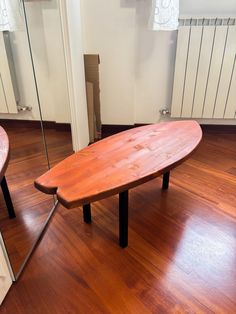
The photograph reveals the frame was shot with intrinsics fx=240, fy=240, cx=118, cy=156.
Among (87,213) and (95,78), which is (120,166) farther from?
(95,78)

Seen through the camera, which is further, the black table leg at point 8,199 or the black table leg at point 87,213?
the black table leg at point 87,213

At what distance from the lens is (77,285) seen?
3.79 ft

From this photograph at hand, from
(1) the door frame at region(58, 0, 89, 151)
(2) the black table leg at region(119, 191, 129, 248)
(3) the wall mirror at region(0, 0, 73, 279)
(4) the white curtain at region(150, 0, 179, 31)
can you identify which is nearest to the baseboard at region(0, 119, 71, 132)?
(3) the wall mirror at region(0, 0, 73, 279)

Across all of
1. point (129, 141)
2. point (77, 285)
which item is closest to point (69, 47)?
point (129, 141)

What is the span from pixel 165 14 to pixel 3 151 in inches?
69.5

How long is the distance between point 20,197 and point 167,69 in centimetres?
194

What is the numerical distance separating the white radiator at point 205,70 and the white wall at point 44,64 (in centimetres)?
117

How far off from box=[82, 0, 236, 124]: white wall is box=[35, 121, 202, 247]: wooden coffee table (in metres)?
1.05

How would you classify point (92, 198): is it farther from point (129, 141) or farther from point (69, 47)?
point (69, 47)

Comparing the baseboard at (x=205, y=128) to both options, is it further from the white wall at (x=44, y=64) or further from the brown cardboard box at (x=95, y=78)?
the white wall at (x=44, y=64)

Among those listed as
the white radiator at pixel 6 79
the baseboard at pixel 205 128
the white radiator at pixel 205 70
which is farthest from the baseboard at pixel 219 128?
the white radiator at pixel 6 79

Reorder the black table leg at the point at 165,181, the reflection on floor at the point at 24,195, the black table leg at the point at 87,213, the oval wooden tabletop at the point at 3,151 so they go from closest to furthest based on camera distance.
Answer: the oval wooden tabletop at the point at 3,151 < the reflection on floor at the point at 24,195 < the black table leg at the point at 87,213 < the black table leg at the point at 165,181

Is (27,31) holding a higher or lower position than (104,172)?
higher

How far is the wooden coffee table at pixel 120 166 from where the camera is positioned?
3.46ft
